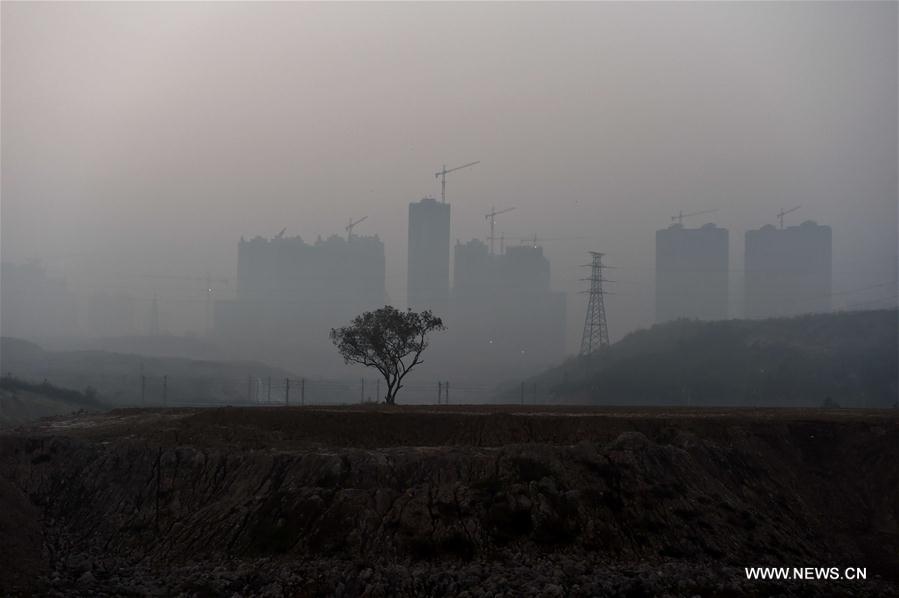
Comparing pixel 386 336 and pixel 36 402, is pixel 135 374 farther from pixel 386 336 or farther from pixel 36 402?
pixel 386 336

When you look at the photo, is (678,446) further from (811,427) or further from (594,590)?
(594,590)

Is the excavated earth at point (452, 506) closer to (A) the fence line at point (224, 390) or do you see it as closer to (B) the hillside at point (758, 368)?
(B) the hillside at point (758, 368)

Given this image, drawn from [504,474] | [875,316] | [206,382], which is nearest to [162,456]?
[504,474]

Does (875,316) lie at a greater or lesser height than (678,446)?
greater

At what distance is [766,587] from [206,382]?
136512mm

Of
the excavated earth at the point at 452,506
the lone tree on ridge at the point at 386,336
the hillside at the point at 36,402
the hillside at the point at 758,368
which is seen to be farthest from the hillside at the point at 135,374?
the excavated earth at the point at 452,506

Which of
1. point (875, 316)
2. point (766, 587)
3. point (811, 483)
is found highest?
point (875, 316)

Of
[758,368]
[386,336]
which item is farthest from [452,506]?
[758,368]

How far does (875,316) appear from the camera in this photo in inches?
5886

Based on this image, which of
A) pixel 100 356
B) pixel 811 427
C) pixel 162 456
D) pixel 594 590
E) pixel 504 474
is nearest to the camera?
pixel 594 590

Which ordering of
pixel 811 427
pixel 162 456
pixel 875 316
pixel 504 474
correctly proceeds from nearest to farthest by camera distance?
pixel 504 474, pixel 162 456, pixel 811 427, pixel 875 316

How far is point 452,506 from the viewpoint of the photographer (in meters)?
37.6

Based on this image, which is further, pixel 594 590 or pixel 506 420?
pixel 506 420

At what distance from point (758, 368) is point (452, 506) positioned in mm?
108481
